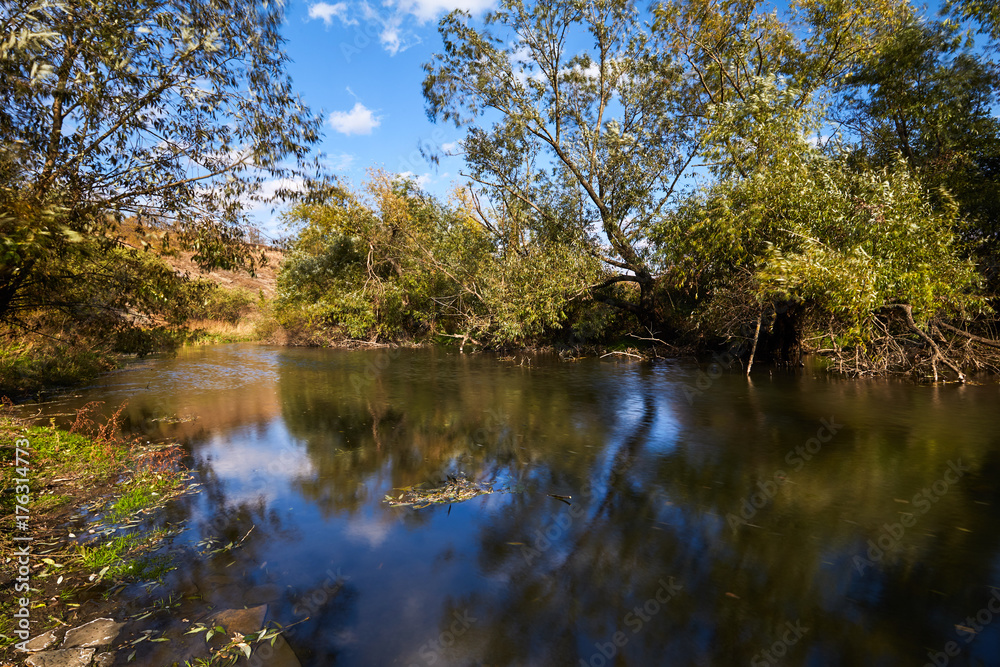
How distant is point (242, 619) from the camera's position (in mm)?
3893

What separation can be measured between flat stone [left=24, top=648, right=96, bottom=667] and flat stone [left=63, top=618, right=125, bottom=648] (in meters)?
0.07

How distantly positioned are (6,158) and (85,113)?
75.9 inches

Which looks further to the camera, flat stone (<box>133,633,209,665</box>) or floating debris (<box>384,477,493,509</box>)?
floating debris (<box>384,477,493,509</box>)

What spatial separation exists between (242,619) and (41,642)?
1.33 metres

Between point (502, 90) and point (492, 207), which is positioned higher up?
point (502, 90)

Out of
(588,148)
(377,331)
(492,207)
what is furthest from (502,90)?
(377,331)

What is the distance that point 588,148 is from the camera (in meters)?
23.9

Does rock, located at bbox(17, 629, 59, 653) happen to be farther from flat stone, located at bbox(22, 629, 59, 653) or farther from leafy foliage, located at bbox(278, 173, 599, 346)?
leafy foliage, located at bbox(278, 173, 599, 346)

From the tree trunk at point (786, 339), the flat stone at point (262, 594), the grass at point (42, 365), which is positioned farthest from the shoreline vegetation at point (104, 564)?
the tree trunk at point (786, 339)

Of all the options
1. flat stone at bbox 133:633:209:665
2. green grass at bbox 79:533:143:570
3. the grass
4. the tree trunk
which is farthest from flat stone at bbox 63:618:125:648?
the tree trunk

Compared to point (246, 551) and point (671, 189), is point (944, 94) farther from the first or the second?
point (246, 551)

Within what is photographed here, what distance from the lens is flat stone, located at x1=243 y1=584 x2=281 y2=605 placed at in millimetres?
4172

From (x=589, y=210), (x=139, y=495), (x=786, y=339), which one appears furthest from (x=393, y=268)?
(x=139, y=495)

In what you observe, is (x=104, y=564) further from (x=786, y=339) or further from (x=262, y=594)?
(x=786, y=339)
